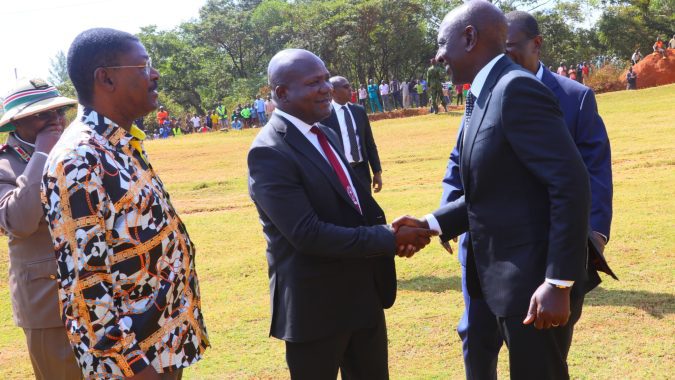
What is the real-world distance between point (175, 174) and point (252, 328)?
48.9 feet

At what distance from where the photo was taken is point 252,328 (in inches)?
255

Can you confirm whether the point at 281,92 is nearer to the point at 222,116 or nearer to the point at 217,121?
the point at 222,116

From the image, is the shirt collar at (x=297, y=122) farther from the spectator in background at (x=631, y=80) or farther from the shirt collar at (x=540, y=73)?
the spectator in background at (x=631, y=80)

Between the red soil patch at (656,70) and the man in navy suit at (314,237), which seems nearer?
the man in navy suit at (314,237)

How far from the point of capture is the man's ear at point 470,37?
3.12m

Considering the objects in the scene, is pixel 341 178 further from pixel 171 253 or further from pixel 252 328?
pixel 252 328

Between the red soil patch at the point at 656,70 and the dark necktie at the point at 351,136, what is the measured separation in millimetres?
29433

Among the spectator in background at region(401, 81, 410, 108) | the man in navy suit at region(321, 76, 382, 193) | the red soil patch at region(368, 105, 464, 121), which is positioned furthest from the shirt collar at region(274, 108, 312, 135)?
the spectator in background at region(401, 81, 410, 108)

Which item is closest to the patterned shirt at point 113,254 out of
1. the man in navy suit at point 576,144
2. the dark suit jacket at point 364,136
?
the man in navy suit at point 576,144

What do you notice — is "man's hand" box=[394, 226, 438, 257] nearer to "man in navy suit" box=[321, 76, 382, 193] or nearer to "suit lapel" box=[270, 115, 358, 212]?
"suit lapel" box=[270, 115, 358, 212]

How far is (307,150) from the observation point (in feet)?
11.0

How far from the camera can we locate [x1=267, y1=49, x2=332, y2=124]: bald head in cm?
338

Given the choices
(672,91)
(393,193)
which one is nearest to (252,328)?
(393,193)

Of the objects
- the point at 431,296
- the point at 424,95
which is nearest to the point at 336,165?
the point at 431,296
